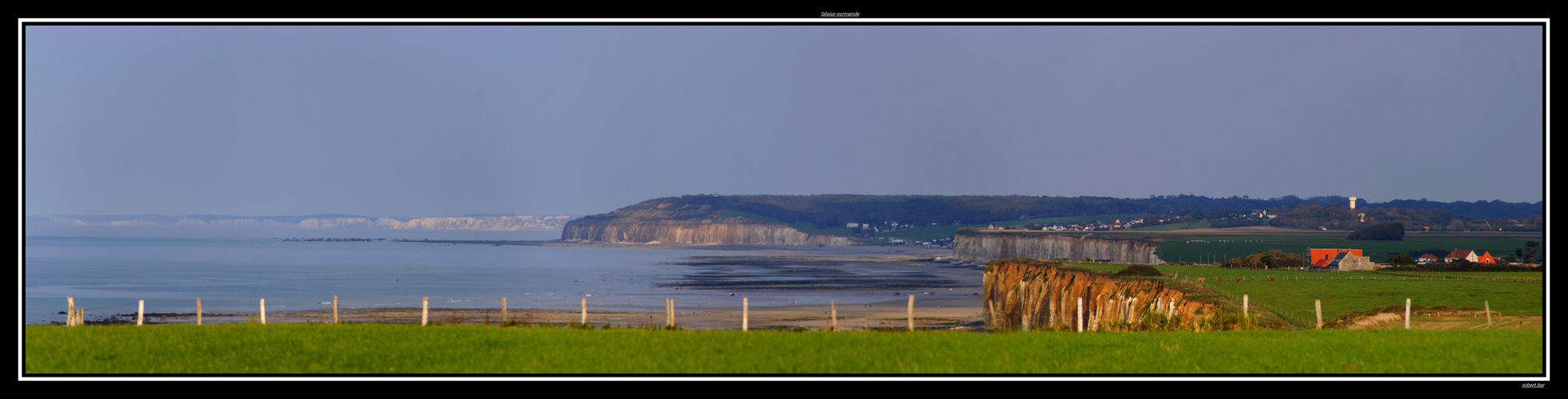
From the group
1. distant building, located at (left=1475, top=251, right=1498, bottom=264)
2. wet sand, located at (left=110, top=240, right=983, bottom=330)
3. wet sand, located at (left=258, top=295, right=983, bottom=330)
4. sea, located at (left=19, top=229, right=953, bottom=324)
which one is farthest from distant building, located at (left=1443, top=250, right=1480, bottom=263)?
sea, located at (left=19, top=229, right=953, bottom=324)

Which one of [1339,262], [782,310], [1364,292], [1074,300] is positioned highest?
[1364,292]

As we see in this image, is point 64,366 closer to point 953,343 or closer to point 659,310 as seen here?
point 953,343

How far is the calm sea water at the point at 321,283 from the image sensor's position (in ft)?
184

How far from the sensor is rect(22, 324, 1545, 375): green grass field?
14.5 metres

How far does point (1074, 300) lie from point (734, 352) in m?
32.7

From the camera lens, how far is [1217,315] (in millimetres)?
27125

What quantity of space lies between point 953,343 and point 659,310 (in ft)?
126

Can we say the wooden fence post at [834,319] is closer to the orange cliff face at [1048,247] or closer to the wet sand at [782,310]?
the wet sand at [782,310]

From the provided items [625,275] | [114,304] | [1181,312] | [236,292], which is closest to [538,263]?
[625,275]

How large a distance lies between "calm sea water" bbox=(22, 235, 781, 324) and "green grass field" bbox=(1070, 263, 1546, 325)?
29.7 m

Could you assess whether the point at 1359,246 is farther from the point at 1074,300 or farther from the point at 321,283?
the point at 321,283

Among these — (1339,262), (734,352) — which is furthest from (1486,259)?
(734,352)

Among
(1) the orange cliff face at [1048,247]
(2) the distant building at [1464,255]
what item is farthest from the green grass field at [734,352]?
(1) the orange cliff face at [1048,247]

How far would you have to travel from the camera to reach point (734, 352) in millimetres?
15820
